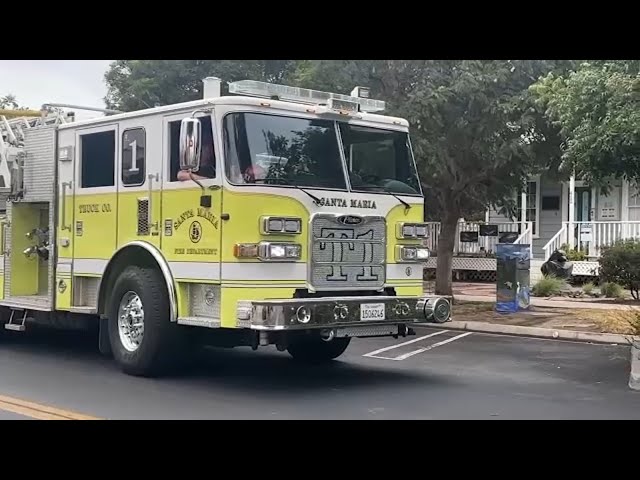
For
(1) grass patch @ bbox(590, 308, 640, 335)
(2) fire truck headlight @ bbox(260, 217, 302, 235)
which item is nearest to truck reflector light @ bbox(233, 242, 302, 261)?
(2) fire truck headlight @ bbox(260, 217, 302, 235)

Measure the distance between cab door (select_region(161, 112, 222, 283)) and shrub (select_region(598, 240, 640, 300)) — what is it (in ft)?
38.4

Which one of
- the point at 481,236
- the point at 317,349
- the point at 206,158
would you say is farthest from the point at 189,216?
the point at 481,236

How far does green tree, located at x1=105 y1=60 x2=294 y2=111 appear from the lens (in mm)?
21359

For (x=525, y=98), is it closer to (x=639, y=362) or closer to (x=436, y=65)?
(x=436, y=65)

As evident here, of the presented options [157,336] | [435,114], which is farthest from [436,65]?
[157,336]

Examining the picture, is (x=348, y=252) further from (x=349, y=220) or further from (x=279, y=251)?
(x=279, y=251)

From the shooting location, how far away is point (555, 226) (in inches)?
1081

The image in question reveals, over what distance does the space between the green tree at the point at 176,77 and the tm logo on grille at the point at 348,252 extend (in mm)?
12604

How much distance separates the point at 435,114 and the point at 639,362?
21.8ft

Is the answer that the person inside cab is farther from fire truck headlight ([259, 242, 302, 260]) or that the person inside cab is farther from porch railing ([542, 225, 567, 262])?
porch railing ([542, 225, 567, 262])

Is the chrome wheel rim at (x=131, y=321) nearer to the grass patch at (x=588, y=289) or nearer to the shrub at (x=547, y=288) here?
the shrub at (x=547, y=288)

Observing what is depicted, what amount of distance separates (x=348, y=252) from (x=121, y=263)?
258cm

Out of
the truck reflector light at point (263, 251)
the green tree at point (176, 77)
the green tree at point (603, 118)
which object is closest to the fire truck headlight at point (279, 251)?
the truck reflector light at point (263, 251)

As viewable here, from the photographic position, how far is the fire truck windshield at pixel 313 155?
8.34 metres
